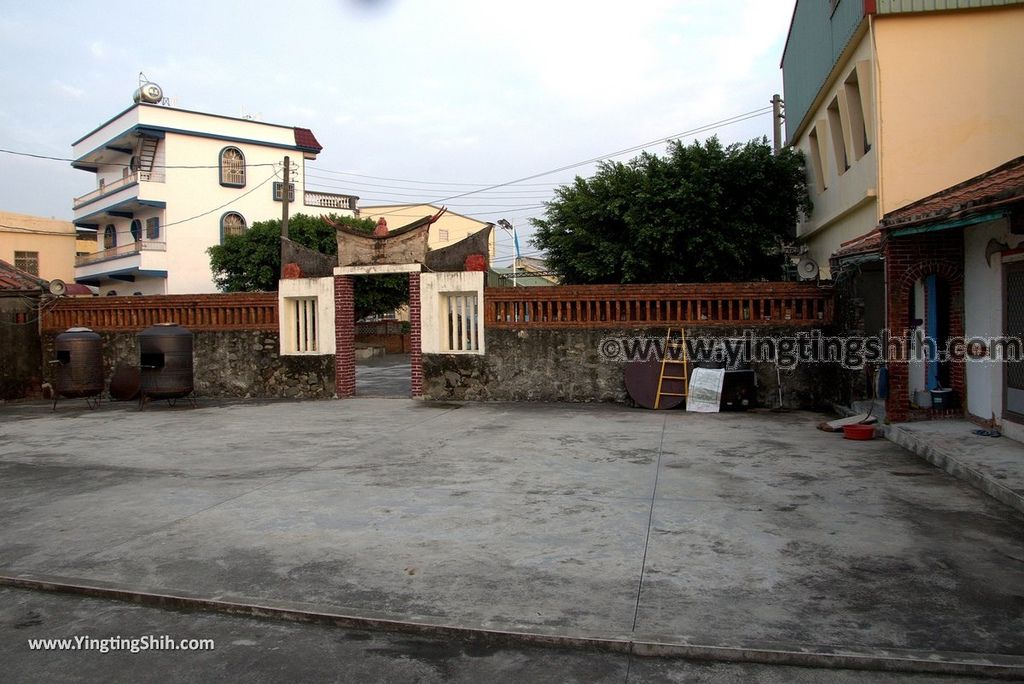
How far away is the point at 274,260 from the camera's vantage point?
31.0 m

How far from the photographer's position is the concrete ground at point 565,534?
3.96 metres

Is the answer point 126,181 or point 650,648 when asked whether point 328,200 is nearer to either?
point 126,181

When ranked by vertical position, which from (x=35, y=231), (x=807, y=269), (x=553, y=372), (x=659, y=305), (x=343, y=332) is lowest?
(x=553, y=372)

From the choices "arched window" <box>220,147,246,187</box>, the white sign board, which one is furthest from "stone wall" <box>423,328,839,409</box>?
"arched window" <box>220,147,246,187</box>

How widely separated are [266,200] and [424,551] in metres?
37.3

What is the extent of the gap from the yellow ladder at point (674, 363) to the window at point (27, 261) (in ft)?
128

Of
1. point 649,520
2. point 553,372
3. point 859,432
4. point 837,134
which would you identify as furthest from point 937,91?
point 649,520

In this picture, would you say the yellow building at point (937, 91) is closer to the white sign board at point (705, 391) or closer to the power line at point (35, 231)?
the white sign board at point (705, 391)

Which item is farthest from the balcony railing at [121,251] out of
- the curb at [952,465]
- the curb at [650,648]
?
the curb at [650,648]

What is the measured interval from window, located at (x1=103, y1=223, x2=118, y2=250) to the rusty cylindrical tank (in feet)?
95.7

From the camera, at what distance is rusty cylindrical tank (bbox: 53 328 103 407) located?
544 inches

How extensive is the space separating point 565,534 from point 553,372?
768 centimetres

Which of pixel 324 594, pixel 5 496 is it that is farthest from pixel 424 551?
pixel 5 496

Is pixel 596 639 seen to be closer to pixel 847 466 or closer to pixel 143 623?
pixel 143 623
